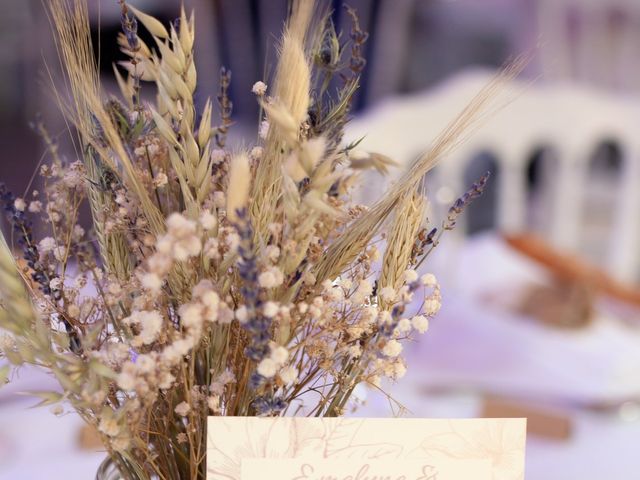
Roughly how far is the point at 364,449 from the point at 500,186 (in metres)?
1.88

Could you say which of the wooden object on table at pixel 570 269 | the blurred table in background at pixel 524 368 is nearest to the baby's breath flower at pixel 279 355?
the blurred table in background at pixel 524 368

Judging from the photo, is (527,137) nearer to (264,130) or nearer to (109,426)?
(264,130)

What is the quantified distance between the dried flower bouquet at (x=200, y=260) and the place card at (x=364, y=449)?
0.09ft

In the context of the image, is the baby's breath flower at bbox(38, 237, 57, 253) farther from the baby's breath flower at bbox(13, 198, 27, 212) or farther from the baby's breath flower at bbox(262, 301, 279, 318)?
the baby's breath flower at bbox(262, 301, 279, 318)

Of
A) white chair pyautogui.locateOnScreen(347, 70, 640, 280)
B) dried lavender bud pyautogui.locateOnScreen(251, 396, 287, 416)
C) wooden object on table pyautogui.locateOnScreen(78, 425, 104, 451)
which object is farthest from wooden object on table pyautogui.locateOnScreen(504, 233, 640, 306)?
dried lavender bud pyautogui.locateOnScreen(251, 396, 287, 416)

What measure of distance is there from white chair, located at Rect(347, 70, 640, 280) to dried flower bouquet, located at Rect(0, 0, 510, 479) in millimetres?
1304

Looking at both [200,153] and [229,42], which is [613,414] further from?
[229,42]

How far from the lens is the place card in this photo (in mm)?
522

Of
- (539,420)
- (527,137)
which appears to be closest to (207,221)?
(539,420)

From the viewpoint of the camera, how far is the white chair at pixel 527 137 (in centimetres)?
207

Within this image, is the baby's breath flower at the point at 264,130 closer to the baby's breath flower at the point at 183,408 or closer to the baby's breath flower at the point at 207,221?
the baby's breath flower at the point at 207,221

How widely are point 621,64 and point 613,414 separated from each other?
250 centimetres

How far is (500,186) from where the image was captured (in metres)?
2.31

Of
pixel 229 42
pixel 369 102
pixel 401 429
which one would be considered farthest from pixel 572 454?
pixel 229 42
